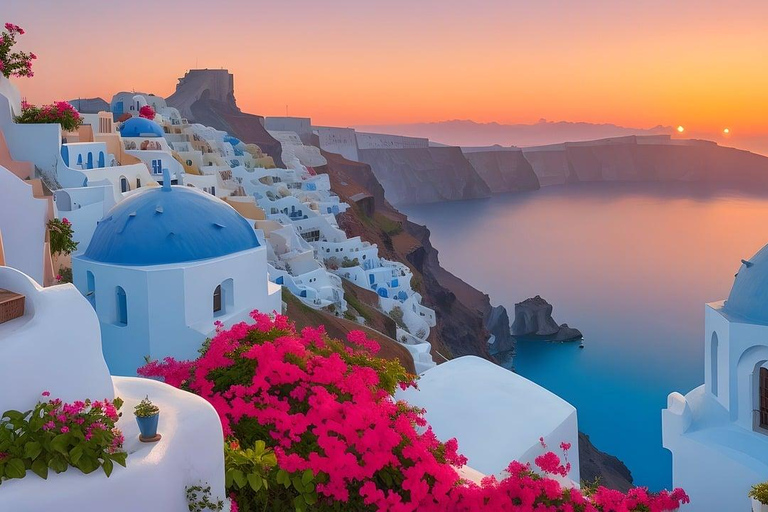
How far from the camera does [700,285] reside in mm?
55125

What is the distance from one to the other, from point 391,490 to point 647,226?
8901 cm

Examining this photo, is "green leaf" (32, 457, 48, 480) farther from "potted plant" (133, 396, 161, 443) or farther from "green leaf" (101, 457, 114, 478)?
"potted plant" (133, 396, 161, 443)

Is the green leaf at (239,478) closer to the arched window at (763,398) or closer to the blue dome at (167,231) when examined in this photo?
the blue dome at (167,231)

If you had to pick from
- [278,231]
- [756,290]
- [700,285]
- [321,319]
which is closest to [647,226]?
[700,285]

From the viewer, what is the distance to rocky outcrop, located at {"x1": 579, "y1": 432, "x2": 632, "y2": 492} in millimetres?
23438

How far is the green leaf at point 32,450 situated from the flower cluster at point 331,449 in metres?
1.55

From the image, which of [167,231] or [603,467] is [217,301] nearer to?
[167,231]

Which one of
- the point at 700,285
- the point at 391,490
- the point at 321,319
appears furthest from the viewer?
the point at 700,285

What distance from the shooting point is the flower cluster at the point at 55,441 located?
152 inches

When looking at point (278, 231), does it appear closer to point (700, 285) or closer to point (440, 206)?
point (700, 285)

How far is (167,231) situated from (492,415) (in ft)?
17.9

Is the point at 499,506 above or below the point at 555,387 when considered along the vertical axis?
above

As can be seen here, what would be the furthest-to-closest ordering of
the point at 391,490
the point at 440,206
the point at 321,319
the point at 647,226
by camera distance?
the point at 440,206
the point at 647,226
the point at 321,319
the point at 391,490

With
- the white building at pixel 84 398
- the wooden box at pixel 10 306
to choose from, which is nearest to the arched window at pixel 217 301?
the white building at pixel 84 398
